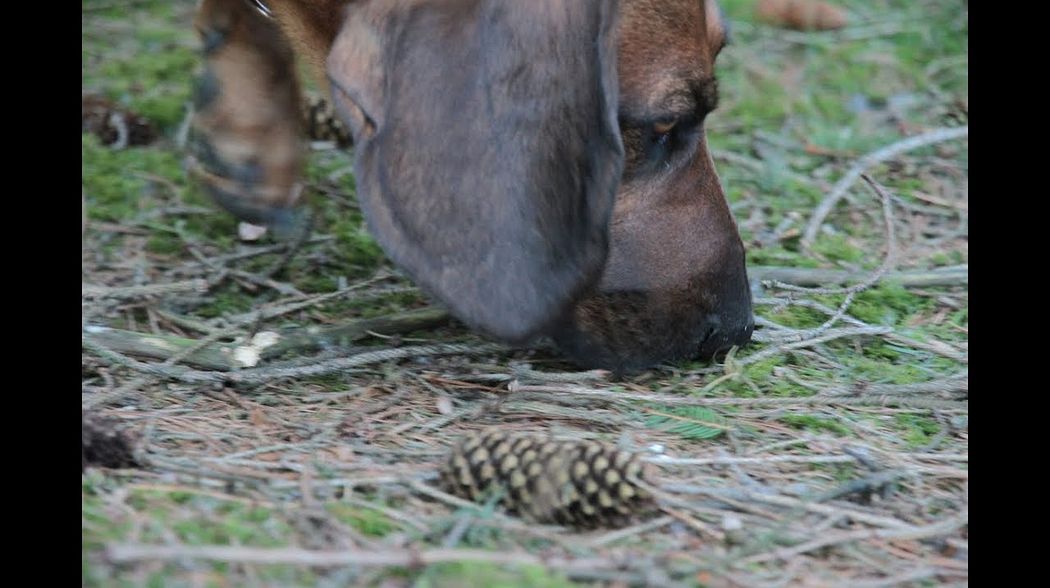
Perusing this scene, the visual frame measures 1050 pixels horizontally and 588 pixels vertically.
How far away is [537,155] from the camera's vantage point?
2057 mm

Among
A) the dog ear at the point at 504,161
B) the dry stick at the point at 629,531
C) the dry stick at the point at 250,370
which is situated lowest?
the dry stick at the point at 629,531

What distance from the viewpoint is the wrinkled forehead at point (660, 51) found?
2.21 meters

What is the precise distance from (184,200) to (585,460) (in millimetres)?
1847

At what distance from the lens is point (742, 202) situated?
3.36 metres

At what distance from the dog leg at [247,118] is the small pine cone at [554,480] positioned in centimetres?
112

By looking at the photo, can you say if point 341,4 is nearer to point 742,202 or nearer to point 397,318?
point 397,318

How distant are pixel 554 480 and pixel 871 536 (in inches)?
→ 18.9

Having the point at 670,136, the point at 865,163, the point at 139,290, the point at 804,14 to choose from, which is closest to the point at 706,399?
the point at 670,136

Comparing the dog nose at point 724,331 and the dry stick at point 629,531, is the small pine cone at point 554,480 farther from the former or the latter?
the dog nose at point 724,331

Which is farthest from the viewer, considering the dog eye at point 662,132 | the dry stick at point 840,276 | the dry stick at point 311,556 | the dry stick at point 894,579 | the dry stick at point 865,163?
the dry stick at point 865,163

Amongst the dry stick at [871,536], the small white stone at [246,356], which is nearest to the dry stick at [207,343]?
the small white stone at [246,356]

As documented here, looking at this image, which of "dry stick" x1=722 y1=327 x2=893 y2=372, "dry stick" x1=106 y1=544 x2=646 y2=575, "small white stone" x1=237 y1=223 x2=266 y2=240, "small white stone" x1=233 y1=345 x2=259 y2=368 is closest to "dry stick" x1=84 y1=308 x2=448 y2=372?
"small white stone" x1=233 y1=345 x2=259 y2=368

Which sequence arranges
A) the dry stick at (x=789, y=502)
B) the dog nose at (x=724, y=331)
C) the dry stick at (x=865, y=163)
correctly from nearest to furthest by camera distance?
the dry stick at (x=789, y=502)
the dog nose at (x=724, y=331)
the dry stick at (x=865, y=163)
